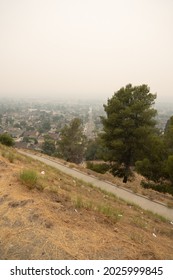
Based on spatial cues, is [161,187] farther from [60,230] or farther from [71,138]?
[71,138]

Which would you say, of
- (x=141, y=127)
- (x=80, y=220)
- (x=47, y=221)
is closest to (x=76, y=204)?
(x=80, y=220)

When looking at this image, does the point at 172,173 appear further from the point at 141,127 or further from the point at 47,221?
the point at 47,221

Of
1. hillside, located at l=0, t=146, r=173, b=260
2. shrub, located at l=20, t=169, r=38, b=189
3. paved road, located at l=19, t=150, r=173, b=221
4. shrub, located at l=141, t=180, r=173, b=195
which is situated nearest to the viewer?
hillside, located at l=0, t=146, r=173, b=260

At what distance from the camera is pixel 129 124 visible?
1856 centimetres

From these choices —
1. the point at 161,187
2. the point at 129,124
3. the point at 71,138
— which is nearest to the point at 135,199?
the point at 161,187

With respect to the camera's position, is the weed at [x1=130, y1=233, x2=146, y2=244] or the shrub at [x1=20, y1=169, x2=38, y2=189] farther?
the shrub at [x1=20, y1=169, x2=38, y2=189]

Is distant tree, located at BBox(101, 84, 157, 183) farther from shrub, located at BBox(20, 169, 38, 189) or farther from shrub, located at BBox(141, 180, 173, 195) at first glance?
shrub, located at BBox(20, 169, 38, 189)

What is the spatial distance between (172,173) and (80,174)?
271 inches

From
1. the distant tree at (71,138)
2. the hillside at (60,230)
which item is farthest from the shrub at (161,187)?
the distant tree at (71,138)

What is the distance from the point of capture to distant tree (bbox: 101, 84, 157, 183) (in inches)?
736

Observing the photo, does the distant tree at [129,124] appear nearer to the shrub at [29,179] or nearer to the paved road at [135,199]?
the paved road at [135,199]

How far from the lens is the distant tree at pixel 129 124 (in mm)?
18703

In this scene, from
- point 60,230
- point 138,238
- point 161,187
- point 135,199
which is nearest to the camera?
point 60,230

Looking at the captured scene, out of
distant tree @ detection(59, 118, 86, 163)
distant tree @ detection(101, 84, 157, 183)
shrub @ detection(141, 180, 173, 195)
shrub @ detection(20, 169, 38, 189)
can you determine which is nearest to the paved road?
shrub @ detection(141, 180, 173, 195)
